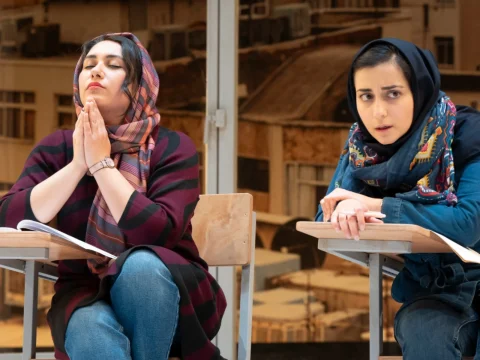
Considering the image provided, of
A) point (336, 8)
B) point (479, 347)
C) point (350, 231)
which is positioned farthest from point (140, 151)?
point (336, 8)

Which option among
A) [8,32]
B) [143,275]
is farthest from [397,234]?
[8,32]

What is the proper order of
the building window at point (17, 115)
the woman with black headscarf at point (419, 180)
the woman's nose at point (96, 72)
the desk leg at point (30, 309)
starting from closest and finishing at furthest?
the woman with black headscarf at point (419, 180) → the desk leg at point (30, 309) → the woman's nose at point (96, 72) → the building window at point (17, 115)

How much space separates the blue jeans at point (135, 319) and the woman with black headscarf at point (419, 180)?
43 cm

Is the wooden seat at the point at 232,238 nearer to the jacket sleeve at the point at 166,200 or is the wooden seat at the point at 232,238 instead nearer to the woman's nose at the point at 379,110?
the jacket sleeve at the point at 166,200

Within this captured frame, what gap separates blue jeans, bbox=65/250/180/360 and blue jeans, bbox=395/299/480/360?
22.0 inches

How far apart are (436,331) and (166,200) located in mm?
723

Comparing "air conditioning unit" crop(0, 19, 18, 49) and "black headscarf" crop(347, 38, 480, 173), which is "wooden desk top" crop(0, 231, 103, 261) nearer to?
"black headscarf" crop(347, 38, 480, 173)

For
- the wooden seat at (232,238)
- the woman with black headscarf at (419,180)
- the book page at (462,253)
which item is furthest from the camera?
the wooden seat at (232,238)

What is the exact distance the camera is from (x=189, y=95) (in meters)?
3.96

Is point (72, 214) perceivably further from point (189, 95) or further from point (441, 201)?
point (189, 95)

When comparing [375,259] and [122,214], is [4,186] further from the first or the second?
[375,259]

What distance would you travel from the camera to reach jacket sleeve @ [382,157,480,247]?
206 cm

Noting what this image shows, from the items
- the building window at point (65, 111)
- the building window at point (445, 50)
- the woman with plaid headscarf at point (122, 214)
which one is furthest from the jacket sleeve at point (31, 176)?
the building window at point (445, 50)

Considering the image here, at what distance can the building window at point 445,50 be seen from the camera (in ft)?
13.0
